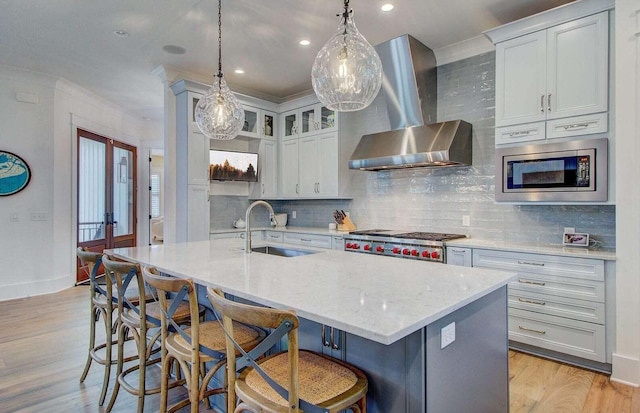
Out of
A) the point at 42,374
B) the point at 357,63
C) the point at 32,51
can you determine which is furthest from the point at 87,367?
the point at 32,51

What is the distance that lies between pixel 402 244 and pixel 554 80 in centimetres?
194

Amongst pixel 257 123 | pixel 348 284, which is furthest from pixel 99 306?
pixel 257 123

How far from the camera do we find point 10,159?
4.82 meters

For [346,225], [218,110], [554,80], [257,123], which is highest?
[257,123]

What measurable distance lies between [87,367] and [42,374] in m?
0.46

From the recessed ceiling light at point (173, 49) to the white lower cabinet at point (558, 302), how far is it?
382cm

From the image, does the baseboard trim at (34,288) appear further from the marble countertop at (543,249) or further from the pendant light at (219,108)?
the marble countertop at (543,249)

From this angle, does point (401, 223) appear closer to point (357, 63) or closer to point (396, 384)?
point (357, 63)

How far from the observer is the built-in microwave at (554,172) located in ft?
9.25

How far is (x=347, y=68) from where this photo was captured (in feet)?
7.25

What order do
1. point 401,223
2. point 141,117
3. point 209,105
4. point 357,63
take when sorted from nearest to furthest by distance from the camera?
point 357,63
point 209,105
point 401,223
point 141,117

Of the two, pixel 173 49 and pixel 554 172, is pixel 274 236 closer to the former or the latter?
pixel 173 49

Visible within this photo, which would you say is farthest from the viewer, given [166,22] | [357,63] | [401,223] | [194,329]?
[401,223]

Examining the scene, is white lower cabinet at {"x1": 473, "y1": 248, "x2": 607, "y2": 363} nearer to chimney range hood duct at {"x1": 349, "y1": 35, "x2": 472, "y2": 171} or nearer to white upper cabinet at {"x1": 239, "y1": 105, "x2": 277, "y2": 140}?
chimney range hood duct at {"x1": 349, "y1": 35, "x2": 472, "y2": 171}
